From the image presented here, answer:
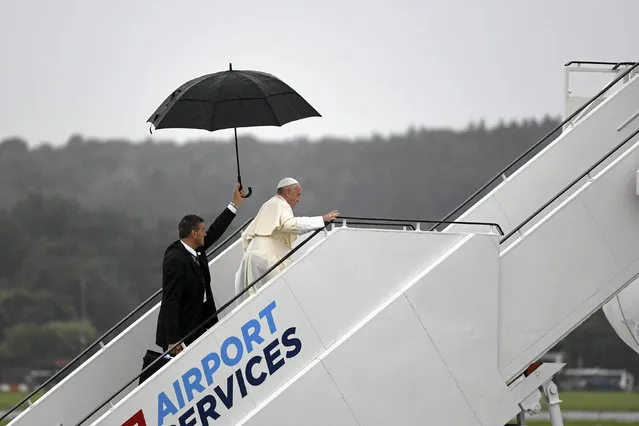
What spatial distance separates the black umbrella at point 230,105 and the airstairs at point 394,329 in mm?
1209

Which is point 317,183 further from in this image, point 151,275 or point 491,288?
point 491,288

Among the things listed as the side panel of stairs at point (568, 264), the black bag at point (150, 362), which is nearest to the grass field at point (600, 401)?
the side panel of stairs at point (568, 264)

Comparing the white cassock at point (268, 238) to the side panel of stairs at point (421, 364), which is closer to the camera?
the side panel of stairs at point (421, 364)

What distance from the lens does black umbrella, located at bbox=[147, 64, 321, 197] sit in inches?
399

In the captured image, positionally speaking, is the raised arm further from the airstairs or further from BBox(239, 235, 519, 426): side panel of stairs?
BBox(239, 235, 519, 426): side panel of stairs

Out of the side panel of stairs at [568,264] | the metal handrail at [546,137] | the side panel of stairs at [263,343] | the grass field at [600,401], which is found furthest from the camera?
the grass field at [600,401]

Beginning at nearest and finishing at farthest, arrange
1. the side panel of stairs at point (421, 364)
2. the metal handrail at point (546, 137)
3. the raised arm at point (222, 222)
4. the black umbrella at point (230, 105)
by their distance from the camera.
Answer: the side panel of stairs at point (421, 364), the black umbrella at point (230, 105), the raised arm at point (222, 222), the metal handrail at point (546, 137)

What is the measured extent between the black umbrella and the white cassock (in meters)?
0.26

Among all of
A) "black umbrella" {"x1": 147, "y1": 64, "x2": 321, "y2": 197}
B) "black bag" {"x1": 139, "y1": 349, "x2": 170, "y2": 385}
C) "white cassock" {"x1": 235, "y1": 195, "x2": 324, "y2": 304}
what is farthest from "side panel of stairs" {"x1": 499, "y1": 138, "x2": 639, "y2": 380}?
"black bag" {"x1": 139, "y1": 349, "x2": 170, "y2": 385}

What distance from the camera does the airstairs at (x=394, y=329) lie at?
30.9 ft

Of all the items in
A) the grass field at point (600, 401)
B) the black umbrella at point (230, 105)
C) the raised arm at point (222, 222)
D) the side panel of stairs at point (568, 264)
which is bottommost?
the grass field at point (600, 401)

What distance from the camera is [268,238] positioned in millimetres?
10211

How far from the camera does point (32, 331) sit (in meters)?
63.0

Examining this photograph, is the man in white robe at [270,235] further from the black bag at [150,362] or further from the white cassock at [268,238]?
the black bag at [150,362]
